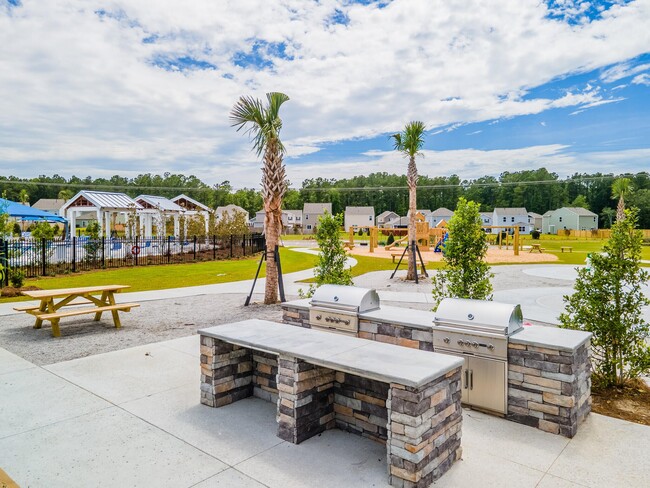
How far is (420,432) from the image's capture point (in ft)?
9.61

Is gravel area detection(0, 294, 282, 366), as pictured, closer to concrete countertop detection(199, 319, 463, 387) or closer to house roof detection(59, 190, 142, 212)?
concrete countertop detection(199, 319, 463, 387)

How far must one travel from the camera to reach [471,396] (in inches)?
173

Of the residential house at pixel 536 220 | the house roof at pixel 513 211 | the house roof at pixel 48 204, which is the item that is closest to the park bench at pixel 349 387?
the house roof at pixel 513 211

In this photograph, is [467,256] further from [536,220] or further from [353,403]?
[536,220]

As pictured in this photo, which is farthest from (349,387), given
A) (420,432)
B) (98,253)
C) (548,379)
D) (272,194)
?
(98,253)

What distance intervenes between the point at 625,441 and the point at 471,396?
1368mm

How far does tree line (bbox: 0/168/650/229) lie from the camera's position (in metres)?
75.8

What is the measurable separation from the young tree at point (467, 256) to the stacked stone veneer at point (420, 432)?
274cm

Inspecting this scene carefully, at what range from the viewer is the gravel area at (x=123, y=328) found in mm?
6723

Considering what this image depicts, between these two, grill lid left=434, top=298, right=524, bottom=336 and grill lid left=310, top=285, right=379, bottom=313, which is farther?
grill lid left=310, top=285, right=379, bottom=313

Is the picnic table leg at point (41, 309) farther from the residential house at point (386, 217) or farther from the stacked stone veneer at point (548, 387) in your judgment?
the residential house at point (386, 217)

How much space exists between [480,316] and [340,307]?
1905 millimetres

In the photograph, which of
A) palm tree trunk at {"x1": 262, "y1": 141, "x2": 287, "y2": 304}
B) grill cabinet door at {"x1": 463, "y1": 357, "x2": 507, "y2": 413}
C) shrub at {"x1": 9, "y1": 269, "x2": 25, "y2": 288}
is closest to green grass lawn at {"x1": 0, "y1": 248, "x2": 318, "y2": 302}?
shrub at {"x1": 9, "y1": 269, "x2": 25, "y2": 288}

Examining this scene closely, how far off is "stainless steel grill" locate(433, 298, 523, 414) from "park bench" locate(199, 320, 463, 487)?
82 cm
